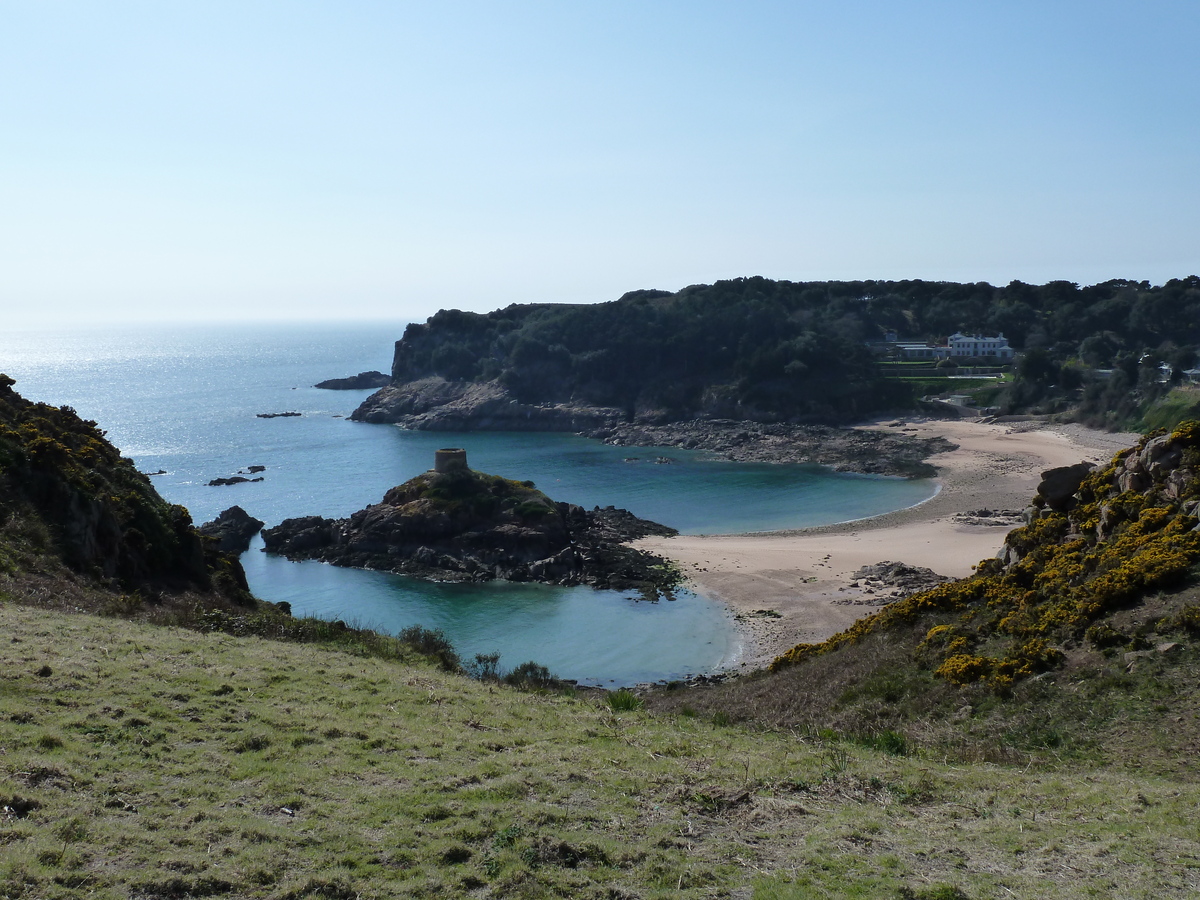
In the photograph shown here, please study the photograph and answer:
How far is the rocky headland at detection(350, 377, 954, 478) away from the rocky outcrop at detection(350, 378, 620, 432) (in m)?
0.12

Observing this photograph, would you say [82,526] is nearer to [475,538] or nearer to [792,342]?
[475,538]

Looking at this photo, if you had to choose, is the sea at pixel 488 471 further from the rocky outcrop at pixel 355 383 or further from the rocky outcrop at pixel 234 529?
the rocky outcrop at pixel 355 383

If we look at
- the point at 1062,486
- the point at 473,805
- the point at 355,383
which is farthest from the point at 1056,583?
the point at 355,383

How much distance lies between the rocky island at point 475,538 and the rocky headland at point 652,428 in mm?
31825

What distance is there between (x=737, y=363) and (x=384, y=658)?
93865mm

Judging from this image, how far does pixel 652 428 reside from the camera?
101188 mm

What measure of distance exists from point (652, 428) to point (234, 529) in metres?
54.3

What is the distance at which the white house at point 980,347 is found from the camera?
394 feet

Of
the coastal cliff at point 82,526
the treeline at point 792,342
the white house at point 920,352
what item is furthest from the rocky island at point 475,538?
the white house at point 920,352

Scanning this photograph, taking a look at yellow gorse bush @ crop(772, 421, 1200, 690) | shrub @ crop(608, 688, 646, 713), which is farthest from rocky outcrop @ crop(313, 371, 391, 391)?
shrub @ crop(608, 688, 646, 713)

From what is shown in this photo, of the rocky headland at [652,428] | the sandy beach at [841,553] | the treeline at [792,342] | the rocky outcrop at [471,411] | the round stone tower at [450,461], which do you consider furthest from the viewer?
the rocky outcrop at [471,411]

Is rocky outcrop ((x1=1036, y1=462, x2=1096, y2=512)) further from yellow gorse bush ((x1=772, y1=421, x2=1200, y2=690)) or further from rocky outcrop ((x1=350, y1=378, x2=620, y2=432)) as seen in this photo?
rocky outcrop ((x1=350, y1=378, x2=620, y2=432))

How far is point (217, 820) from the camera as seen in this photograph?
28.3 ft

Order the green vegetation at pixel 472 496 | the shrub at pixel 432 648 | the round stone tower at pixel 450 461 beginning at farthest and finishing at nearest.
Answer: the round stone tower at pixel 450 461 < the green vegetation at pixel 472 496 < the shrub at pixel 432 648
